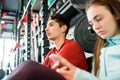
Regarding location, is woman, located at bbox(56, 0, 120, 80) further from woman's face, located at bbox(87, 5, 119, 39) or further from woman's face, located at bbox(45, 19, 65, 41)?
woman's face, located at bbox(45, 19, 65, 41)

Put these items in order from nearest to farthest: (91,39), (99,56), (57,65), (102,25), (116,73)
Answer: (57,65)
(116,73)
(102,25)
(99,56)
(91,39)

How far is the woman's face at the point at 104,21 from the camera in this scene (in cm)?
98

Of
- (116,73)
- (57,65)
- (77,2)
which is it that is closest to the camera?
(57,65)

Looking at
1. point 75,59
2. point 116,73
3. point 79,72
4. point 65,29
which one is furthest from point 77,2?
point 79,72

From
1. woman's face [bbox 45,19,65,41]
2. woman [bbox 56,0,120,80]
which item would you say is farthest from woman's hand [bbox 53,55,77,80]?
woman's face [bbox 45,19,65,41]

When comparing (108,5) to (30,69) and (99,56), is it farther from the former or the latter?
(30,69)

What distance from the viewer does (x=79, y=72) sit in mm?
673

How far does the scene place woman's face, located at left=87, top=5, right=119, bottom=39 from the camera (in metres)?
0.98

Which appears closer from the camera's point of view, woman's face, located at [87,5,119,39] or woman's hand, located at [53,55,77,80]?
woman's hand, located at [53,55,77,80]

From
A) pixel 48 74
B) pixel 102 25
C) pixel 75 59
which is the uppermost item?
pixel 102 25

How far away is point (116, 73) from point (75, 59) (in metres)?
0.58

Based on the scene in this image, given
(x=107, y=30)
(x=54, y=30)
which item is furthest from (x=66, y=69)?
(x=54, y=30)

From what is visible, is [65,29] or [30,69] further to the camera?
[65,29]

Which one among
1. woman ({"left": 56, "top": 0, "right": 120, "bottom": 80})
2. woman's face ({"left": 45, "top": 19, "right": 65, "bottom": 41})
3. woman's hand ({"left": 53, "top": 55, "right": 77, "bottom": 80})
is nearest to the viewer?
woman's hand ({"left": 53, "top": 55, "right": 77, "bottom": 80})
